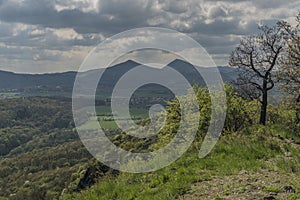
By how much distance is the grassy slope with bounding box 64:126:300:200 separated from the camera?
949 centimetres

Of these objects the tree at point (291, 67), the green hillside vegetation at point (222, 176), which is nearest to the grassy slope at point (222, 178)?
the green hillside vegetation at point (222, 176)

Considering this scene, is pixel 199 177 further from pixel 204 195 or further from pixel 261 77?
pixel 261 77

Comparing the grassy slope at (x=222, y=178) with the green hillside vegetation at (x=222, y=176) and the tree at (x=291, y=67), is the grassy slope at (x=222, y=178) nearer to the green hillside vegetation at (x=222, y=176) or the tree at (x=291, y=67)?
the green hillside vegetation at (x=222, y=176)

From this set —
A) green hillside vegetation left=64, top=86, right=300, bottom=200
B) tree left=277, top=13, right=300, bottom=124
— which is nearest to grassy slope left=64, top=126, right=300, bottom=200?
green hillside vegetation left=64, top=86, right=300, bottom=200

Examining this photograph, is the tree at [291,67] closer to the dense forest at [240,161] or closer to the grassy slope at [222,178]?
the dense forest at [240,161]

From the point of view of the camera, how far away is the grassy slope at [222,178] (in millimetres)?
9492

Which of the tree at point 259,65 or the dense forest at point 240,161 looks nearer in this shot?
the dense forest at point 240,161

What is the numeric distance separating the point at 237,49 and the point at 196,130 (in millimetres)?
8039

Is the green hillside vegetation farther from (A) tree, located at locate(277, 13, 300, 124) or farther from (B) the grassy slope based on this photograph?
(A) tree, located at locate(277, 13, 300, 124)

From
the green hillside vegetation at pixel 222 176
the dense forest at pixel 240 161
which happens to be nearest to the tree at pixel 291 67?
the dense forest at pixel 240 161

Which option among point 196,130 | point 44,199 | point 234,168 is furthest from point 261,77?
point 44,199

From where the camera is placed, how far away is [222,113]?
102ft

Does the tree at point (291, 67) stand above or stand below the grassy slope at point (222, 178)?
above

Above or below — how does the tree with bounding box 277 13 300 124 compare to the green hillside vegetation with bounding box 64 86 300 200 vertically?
above
